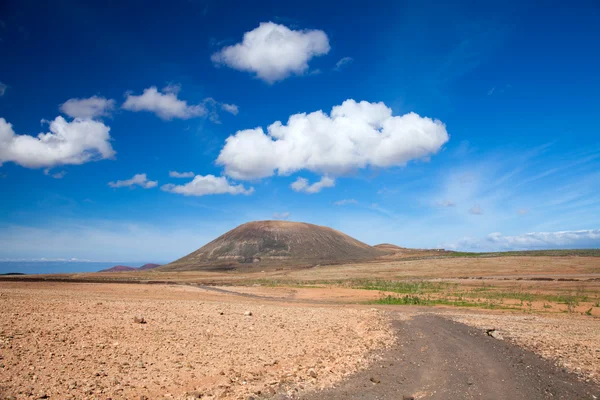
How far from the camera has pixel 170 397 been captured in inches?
333

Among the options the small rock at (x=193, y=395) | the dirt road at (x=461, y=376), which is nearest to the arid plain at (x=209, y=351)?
the small rock at (x=193, y=395)

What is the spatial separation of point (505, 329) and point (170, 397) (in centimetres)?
1747

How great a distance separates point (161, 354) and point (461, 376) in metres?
9.41

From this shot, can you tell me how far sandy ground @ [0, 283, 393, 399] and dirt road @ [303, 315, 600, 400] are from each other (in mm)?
931

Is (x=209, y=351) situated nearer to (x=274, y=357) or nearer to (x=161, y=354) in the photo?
(x=161, y=354)

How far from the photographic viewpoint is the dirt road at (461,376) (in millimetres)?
9352

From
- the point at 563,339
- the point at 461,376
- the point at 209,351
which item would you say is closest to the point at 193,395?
the point at 209,351

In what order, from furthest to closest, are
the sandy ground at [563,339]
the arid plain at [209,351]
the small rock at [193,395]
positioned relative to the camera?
the sandy ground at [563,339] → the arid plain at [209,351] → the small rock at [193,395]

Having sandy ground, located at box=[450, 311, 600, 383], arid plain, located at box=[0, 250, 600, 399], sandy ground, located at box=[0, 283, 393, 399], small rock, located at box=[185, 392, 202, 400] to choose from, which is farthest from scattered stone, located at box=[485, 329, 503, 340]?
small rock, located at box=[185, 392, 202, 400]

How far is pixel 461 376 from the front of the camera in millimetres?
10844

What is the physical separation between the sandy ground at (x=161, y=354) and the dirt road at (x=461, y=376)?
93 centimetres

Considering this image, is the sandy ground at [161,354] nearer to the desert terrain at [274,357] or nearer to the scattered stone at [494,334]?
the desert terrain at [274,357]

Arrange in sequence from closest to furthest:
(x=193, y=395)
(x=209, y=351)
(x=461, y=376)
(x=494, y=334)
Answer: (x=193, y=395), (x=461, y=376), (x=209, y=351), (x=494, y=334)

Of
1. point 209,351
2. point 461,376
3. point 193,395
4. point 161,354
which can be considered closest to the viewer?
point 193,395
